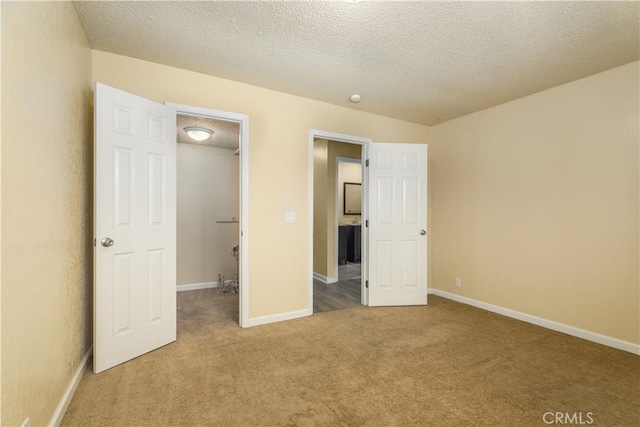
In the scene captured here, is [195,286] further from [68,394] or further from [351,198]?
[351,198]

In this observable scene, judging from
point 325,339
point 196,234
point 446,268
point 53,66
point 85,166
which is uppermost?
point 53,66

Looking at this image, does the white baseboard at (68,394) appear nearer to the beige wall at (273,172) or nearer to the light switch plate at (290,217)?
the beige wall at (273,172)

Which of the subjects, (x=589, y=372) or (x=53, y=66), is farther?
(x=589, y=372)

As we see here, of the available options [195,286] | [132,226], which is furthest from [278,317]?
[195,286]

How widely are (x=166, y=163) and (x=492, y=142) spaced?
353cm

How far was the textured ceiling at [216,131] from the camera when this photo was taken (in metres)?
3.64

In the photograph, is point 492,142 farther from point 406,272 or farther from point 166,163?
point 166,163

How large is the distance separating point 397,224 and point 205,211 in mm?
3006

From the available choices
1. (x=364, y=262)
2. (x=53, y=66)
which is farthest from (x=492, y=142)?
(x=53, y=66)

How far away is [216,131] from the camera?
13.1 ft

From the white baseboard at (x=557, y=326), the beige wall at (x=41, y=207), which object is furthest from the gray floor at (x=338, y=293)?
the beige wall at (x=41, y=207)

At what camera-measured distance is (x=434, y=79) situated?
9.20ft

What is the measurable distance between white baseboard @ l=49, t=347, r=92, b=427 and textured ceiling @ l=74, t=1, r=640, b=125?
2351 millimetres

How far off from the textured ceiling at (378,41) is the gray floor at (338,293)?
99.9 inches
